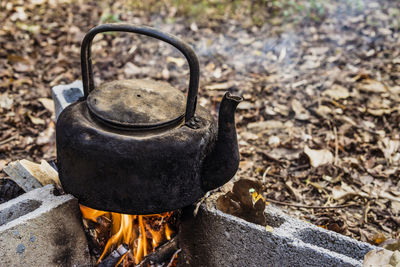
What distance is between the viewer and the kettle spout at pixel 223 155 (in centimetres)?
193

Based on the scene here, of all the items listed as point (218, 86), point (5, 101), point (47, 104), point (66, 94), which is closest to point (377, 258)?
point (66, 94)

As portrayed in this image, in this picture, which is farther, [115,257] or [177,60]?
[177,60]

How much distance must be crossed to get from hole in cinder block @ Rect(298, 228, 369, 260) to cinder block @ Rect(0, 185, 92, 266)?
1.25 metres

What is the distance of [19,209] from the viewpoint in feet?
7.20

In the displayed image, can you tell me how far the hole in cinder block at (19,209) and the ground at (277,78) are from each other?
924mm

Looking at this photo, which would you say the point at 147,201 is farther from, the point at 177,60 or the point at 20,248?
the point at 177,60

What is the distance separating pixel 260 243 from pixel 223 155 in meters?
0.53

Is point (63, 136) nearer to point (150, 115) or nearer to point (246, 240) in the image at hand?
point (150, 115)

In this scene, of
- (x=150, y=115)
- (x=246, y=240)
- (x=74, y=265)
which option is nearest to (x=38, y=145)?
(x=74, y=265)

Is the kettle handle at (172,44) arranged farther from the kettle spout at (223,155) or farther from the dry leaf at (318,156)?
the dry leaf at (318,156)

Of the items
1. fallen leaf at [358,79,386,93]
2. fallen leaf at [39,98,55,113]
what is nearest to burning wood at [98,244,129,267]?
fallen leaf at [39,98,55,113]

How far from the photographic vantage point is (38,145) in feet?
11.6

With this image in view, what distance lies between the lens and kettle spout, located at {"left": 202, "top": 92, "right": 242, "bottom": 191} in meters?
1.93

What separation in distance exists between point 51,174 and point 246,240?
1282mm
